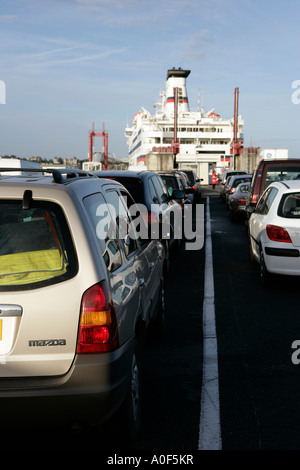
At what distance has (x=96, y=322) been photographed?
3.19m

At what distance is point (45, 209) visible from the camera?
10.8 feet

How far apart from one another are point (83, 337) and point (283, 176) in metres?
11.6

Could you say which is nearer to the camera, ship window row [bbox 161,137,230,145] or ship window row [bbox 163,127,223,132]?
ship window row [bbox 161,137,230,145]

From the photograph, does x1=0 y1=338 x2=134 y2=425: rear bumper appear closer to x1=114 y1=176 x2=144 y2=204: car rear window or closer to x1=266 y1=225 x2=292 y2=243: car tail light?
x1=114 y1=176 x2=144 y2=204: car rear window

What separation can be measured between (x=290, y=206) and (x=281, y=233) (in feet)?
1.61

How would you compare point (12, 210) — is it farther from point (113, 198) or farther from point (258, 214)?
point (258, 214)

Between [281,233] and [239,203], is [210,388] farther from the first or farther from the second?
[239,203]

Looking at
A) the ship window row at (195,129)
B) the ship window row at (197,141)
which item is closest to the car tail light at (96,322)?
the ship window row at (197,141)

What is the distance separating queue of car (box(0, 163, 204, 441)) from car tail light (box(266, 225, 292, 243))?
5034 millimetres

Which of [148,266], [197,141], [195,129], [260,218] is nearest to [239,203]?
[260,218]

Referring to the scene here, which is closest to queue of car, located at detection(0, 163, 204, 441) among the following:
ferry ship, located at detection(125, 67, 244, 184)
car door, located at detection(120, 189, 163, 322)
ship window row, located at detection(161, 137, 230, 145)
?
car door, located at detection(120, 189, 163, 322)

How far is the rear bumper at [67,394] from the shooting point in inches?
122

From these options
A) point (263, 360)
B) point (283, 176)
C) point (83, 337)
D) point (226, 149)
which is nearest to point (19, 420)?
point (83, 337)

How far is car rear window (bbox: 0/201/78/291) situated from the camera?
10.5 feet
